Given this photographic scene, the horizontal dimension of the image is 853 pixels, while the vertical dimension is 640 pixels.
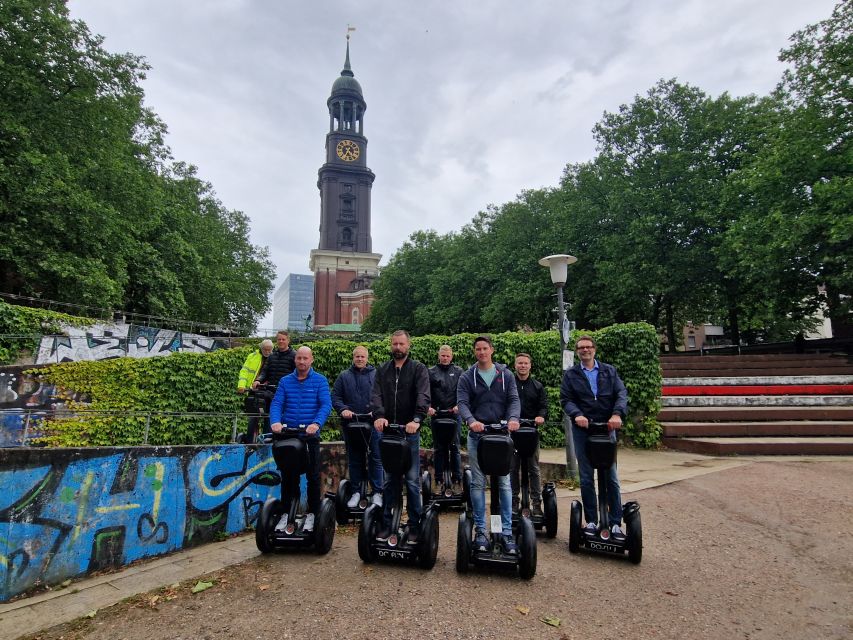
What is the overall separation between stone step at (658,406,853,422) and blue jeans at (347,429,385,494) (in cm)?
881

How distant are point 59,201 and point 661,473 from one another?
18649 mm

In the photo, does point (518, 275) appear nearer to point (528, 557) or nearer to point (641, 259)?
point (641, 259)

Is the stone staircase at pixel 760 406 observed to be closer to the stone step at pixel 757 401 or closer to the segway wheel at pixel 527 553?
the stone step at pixel 757 401

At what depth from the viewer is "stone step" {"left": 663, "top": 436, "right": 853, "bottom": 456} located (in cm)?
963

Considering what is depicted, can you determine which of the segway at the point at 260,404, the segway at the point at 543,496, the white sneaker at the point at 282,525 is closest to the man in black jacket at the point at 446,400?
the segway at the point at 543,496

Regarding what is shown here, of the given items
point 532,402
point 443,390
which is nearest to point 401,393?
point 443,390

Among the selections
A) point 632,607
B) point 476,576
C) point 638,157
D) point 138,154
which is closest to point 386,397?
point 476,576

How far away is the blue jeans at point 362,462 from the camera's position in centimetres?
546

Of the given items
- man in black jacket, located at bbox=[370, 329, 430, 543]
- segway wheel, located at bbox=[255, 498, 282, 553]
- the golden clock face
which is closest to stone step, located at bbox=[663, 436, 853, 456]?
man in black jacket, located at bbox=[370, 329, 430, 543]

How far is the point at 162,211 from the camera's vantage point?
2217cm

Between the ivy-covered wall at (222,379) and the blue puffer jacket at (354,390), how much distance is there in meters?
5.85

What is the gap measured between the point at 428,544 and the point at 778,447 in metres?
9.13

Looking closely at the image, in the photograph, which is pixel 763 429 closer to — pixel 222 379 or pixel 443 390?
pixel 443 390

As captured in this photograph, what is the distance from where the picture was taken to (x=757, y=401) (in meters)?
12.5
